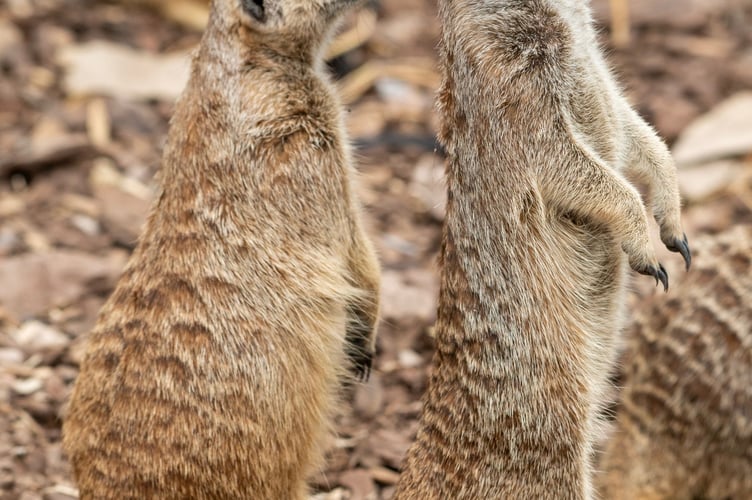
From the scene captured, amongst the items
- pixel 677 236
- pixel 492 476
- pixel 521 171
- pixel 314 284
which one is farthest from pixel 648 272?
pixel 314 284

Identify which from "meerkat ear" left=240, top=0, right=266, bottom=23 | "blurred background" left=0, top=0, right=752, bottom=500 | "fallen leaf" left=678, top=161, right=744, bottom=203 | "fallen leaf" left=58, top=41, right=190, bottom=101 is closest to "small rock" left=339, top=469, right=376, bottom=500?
"blurred background" left=0, top=0, right=752, bottom=500

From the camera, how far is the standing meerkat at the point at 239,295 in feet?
9.32

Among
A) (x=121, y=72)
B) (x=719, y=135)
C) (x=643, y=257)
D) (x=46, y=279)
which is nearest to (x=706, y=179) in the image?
(x=719, y=135)

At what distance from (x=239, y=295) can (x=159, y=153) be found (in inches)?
114

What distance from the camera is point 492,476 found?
9.09 feet

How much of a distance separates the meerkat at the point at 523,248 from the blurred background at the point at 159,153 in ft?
2.61

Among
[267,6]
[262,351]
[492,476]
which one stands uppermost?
[267,6]

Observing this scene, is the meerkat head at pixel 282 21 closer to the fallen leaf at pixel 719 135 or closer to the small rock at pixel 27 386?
the small rock at pixel 27 386

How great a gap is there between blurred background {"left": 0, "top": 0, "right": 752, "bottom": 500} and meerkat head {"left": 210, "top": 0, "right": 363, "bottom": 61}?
605mm

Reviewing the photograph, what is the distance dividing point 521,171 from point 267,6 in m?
0.94

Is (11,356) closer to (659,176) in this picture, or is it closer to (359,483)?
(359,483)

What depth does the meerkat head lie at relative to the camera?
319 centimetres

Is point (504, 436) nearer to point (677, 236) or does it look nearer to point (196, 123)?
point (677, 236)

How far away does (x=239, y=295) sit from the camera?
118 inches
